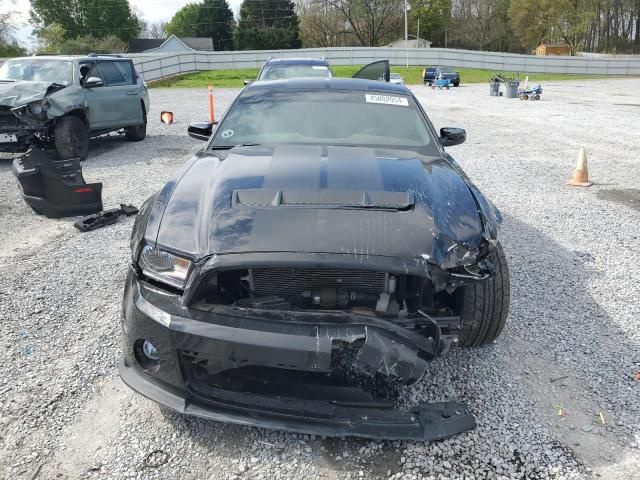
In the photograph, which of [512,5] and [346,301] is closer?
[346,301]

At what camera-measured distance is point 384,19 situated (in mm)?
61875

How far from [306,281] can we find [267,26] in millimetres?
64928

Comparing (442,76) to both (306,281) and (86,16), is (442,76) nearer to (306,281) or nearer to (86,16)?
(306,281)

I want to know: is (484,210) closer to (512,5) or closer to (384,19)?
(384,19)

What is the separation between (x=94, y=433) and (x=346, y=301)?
1.35 metres

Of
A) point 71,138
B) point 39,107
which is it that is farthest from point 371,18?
point 39,107

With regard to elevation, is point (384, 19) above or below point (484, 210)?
above

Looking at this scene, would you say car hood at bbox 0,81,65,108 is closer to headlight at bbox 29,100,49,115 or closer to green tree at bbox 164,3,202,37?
headlight at bbox 29,100,49,115

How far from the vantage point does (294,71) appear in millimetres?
12055

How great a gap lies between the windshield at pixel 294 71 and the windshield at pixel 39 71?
413 centimetres

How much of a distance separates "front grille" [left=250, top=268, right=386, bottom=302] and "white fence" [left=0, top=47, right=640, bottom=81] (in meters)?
33.6

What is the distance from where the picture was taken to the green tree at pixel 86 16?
66938 millimetres

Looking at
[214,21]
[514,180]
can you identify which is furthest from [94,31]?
[514,180]

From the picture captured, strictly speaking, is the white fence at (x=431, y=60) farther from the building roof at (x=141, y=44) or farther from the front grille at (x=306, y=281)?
the building roof at (x=141, y=44)
